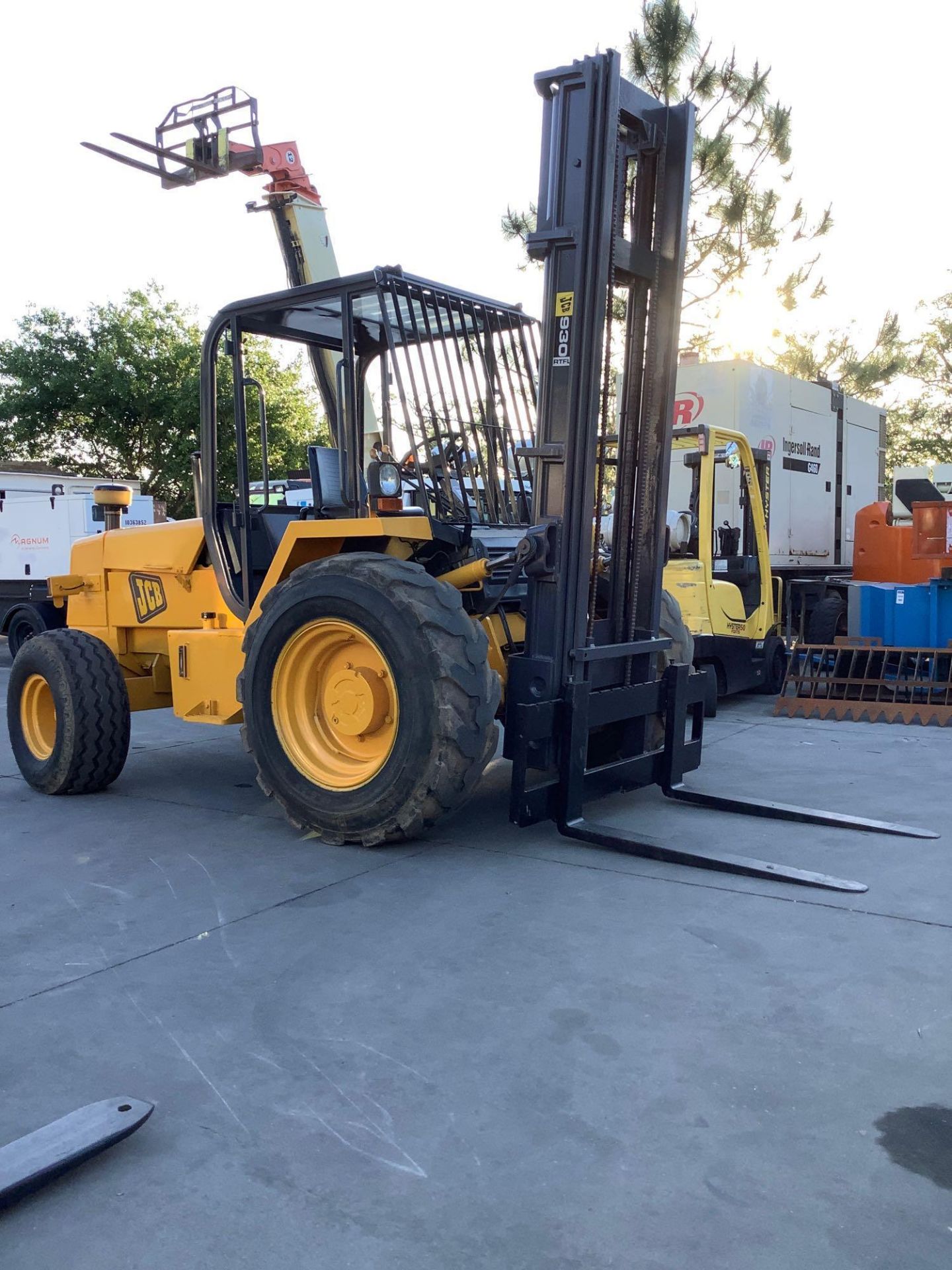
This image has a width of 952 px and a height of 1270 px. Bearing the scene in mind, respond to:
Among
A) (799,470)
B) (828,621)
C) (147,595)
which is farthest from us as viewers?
(799,470)

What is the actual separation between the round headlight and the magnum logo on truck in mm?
8979

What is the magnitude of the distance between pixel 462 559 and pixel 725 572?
5.31m

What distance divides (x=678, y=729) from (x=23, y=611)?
23.8 ft

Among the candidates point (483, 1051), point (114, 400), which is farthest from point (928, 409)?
point (483, 1051)

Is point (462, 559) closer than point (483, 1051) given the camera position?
No

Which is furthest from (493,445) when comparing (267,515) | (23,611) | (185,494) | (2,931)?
(185,494)

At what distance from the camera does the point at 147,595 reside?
267 inches

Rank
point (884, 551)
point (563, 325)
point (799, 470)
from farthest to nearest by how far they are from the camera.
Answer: point (799, 470)
point (884, 551)
point (563, 325)

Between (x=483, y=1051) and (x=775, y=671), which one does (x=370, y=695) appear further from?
(x=775, y=671)

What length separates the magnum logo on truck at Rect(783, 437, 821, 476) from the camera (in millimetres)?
12977

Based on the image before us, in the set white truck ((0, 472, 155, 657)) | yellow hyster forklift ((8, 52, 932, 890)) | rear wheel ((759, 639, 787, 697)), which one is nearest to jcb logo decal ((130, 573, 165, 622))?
yellow hyster forklift ((8, 52, 932, 890))

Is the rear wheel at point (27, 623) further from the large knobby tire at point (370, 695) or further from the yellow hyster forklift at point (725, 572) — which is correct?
the yellow hyster forklift at point (725, 572)

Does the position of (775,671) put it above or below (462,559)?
below

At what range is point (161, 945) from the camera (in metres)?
3.84
